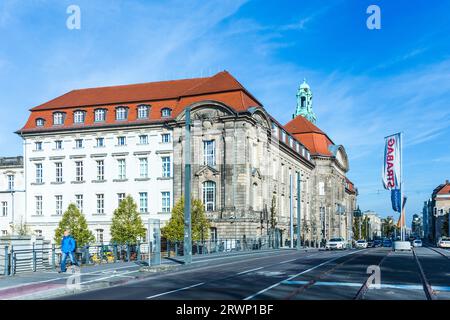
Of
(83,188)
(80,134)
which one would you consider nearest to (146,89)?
(80,134)

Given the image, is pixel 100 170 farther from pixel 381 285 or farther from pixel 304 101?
pixel 304 101

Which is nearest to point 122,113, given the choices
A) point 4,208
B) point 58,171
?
point 58,171

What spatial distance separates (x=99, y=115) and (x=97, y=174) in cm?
700

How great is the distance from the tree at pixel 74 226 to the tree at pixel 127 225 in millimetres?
2836

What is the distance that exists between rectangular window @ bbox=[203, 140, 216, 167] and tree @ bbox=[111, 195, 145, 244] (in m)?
9.51

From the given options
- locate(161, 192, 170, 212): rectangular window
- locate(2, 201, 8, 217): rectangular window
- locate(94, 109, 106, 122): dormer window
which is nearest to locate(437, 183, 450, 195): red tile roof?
locate(161, 192, 170, 212): rectangular window

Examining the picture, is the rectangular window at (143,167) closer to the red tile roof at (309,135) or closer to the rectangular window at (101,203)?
the rectangular window at (101,203)

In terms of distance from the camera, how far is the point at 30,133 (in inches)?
2766

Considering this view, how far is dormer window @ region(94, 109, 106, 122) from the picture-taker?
67856 millimetres

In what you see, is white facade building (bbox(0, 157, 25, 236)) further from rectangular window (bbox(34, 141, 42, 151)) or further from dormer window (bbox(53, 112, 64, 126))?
dormer window (bbox(53, 112, 64, 126))

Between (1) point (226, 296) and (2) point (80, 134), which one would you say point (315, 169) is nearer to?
(2) point (80, 134)

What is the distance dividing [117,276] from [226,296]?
25.4 feet

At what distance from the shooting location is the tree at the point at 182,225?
174 ft

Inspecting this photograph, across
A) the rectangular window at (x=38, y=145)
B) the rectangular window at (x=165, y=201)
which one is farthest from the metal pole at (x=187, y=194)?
the rectangular window at (x=38, y=145)
